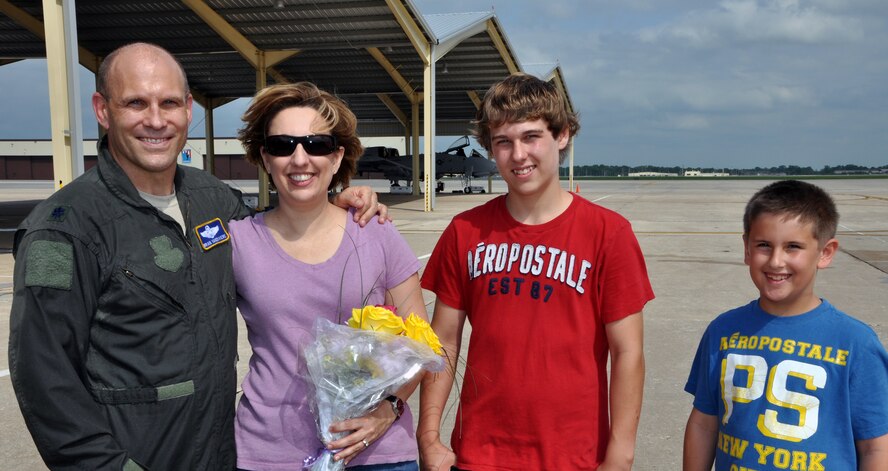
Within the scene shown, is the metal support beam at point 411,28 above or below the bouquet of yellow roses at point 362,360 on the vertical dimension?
above

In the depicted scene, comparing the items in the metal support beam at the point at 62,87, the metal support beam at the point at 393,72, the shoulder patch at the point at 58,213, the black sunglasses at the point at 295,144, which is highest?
the metal support beam at the point at 393,72

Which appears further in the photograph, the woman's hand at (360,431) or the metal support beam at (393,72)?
the metal support beam at (393,72)

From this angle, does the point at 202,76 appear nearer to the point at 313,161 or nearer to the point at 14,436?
the point at 14,436

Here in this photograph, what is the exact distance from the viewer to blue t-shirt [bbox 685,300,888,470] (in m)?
1.83

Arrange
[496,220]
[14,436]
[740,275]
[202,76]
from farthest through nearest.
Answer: [202,76]
[740,275]
[14,436]
[496,220]

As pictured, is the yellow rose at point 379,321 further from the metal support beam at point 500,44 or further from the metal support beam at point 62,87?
the metal support beam at point 500,44

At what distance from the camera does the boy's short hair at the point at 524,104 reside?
202cm

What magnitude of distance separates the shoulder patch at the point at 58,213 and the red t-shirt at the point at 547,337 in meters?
1.20

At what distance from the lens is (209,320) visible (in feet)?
6.18

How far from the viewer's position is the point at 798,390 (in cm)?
188

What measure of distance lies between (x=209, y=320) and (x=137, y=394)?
0.27 m

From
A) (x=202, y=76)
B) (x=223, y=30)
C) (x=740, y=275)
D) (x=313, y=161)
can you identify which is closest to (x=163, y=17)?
(x=223, y=30)

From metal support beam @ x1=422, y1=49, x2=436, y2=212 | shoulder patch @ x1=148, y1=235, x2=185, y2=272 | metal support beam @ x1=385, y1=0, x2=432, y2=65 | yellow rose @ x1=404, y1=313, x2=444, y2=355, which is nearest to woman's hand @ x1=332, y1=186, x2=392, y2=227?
yellow rose @ x1=404, y1=313, x2=444, y2=355

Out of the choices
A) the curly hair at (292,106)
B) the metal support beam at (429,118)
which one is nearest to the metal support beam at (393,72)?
the metal support beam at (429,118)
